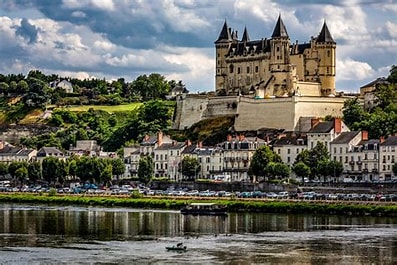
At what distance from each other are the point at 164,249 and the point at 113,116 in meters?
96.3

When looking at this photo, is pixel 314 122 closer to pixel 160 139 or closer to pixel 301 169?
pixel 301 169

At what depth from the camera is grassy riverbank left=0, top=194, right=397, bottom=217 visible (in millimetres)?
74250

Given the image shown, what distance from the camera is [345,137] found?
9719 cm

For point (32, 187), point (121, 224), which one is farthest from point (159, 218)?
point (32, 187)

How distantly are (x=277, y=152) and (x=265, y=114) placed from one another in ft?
48.0

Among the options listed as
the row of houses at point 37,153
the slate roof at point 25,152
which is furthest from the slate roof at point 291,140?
the slate roof at point 25,152

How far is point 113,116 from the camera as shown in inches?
5881

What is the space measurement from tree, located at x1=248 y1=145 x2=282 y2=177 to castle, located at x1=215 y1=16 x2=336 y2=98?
20.8 meters

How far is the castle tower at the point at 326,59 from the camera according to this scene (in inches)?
4843

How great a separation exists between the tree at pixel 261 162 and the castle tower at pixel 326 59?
27591mm

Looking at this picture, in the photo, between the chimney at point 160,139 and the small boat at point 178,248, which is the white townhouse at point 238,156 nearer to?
the chimney at point 160,139

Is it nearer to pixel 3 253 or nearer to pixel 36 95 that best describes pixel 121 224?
pixel 3 253

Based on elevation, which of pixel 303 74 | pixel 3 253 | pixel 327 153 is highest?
pixel 303 74

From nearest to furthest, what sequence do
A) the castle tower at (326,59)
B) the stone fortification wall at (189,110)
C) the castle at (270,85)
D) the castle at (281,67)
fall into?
the castle at (270,85), the castle at (281,67), the castle tower at (326,59), the stone fortification wall at (189,110)
